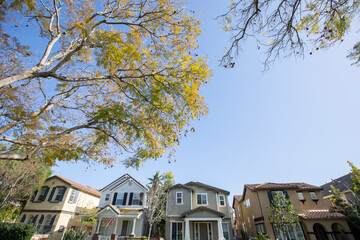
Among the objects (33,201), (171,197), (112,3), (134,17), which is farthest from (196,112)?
(33,201)

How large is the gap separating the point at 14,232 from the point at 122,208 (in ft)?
35.2

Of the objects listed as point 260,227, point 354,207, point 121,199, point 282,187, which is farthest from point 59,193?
point 354,207

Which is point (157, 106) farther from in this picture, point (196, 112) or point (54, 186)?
point (54, 186)

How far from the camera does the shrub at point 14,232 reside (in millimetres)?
13523

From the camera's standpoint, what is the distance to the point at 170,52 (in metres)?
6.16

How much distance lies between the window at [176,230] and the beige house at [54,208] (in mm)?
11526

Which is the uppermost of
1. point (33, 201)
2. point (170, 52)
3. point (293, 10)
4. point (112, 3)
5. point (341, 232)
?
point (112, 3)

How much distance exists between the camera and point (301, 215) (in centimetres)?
1752

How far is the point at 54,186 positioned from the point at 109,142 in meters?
21.4

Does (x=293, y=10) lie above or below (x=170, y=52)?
below

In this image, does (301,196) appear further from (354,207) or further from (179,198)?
(179,198)

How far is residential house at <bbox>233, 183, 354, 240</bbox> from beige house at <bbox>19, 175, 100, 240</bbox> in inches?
858

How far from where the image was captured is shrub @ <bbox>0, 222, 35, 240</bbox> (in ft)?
44.4

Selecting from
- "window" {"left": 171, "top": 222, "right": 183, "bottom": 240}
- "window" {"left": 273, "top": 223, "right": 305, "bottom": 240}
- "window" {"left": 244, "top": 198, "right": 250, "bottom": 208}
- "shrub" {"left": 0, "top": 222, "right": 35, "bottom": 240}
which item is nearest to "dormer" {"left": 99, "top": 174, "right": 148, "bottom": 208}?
"window" {"left": 171, "top": 222, "right": 183, "bottom": 240}
